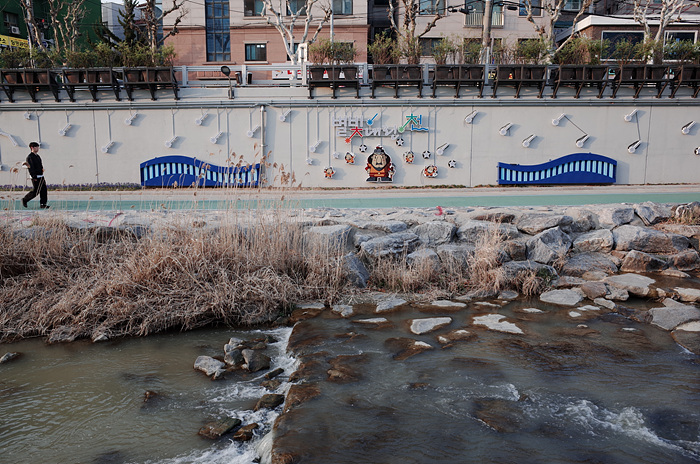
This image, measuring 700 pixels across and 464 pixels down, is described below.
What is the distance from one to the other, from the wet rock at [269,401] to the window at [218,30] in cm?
3352

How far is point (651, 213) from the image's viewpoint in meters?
9.98

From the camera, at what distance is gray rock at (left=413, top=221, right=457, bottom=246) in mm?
8883

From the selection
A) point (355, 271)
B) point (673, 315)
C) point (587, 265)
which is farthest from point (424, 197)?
point (673, 315)

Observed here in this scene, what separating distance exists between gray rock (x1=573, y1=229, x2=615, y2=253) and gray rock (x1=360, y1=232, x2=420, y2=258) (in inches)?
112

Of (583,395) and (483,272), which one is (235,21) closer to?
(483,272)

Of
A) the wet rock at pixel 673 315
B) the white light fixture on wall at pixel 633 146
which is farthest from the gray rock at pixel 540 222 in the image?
the white light fixture on wall at pixel 633 146

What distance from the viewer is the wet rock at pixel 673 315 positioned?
644cm

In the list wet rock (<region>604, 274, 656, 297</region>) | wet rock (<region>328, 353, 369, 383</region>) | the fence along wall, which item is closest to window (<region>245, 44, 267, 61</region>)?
the fence along wall

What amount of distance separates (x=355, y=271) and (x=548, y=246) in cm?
323

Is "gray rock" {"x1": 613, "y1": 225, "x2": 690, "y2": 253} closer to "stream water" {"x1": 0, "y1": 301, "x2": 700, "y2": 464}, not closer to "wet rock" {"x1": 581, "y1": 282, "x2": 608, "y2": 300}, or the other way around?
"wet rock" {"x1": 581, "y1": 282, "x2": 608, "y2": 300}

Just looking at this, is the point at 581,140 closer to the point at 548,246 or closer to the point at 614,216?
the point at 614,216

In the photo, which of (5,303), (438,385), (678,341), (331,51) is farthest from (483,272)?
(331,51)

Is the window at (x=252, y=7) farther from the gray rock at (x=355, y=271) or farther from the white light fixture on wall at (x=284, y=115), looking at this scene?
the gray rock at (x=355, y=271)

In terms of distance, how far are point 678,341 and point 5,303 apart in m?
8.16
